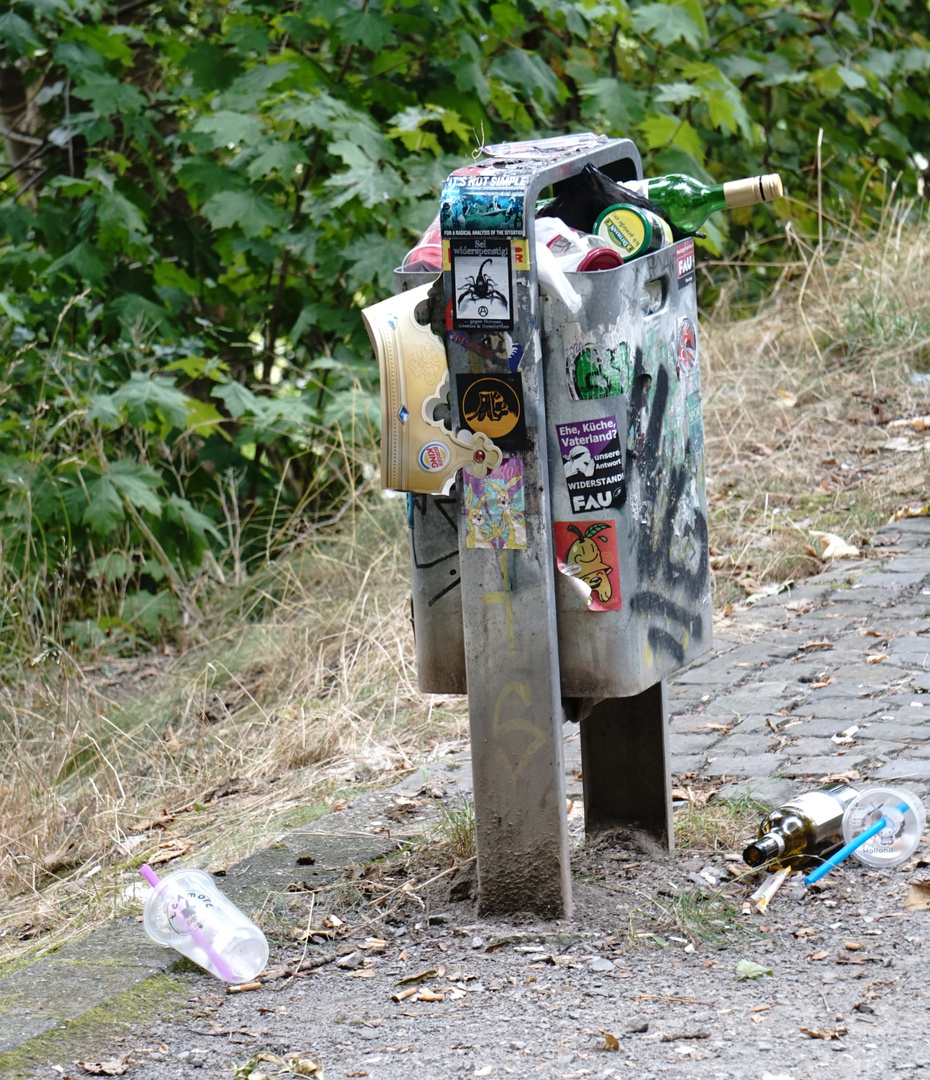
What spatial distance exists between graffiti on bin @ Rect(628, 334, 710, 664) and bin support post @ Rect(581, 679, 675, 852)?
0.77ft

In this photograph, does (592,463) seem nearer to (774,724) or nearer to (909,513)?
(774,724)

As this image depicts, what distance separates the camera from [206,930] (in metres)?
2.75

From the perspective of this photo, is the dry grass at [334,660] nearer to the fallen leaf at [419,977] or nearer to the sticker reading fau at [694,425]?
the fallen leaf at [419,977]

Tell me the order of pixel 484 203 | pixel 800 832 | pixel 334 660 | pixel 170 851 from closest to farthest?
pixel 484 203
pixel 800 832
pixel 170 851
pixel 334 660

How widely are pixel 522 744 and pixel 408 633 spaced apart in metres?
2.23

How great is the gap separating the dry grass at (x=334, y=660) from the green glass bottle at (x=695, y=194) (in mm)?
1789

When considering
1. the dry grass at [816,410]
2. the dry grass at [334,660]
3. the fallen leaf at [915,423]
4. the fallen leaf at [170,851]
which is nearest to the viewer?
the fallen leaf at [170,851]

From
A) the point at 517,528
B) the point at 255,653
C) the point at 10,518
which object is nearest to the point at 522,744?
the point at 517,528

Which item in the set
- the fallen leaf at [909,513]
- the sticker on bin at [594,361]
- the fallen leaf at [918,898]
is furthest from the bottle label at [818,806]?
the fallen leaf at [909,513]

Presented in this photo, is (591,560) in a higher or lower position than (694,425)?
lower

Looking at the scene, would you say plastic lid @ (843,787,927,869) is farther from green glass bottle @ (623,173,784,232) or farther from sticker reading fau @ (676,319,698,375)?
green glass bottle @ (623,173,784,232)

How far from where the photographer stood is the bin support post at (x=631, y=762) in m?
3.07

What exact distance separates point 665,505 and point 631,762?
65 cm

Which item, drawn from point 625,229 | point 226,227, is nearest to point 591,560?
point 625,229
